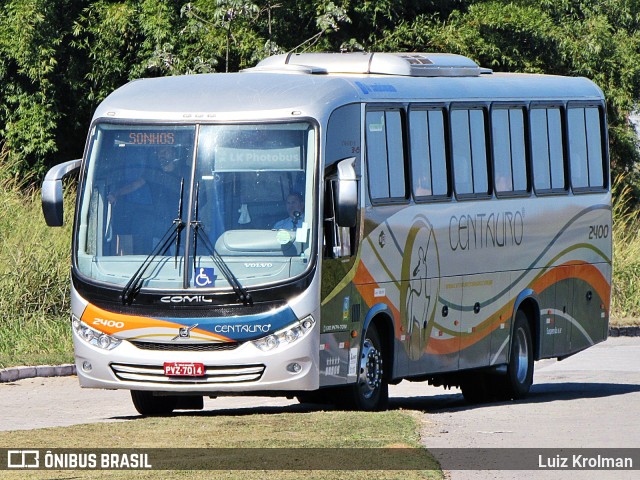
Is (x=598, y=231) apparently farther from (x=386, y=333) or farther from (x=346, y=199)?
(x=346, y=199)

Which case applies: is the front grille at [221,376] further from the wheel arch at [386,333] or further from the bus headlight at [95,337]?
the wheel arch at [386,333]

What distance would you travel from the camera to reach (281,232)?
1391cm

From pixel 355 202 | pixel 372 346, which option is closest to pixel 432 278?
pixel 372 346

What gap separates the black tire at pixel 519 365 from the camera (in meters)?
18.3

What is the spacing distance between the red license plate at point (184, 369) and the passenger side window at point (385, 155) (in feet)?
8.06

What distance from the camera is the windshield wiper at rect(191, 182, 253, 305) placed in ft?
45.1

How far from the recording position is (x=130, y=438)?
1199cm

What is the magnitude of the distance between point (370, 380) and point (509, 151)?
395cm

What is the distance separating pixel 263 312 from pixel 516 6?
20.4 meters

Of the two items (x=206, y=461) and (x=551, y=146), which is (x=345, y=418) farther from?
(x=551, y=146)

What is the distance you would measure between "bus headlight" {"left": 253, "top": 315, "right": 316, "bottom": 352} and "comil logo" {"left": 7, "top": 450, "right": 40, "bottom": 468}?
306cm

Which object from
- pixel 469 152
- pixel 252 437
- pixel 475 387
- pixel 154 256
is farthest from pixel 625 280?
pixel 252 437

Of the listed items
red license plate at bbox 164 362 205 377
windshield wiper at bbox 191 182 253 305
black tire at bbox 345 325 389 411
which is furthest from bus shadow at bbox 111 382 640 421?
windshield wiper at bbox 191 182 253 305

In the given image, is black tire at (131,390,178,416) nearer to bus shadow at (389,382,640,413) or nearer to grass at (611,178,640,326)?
bus shadow at (389,382,640,413)
